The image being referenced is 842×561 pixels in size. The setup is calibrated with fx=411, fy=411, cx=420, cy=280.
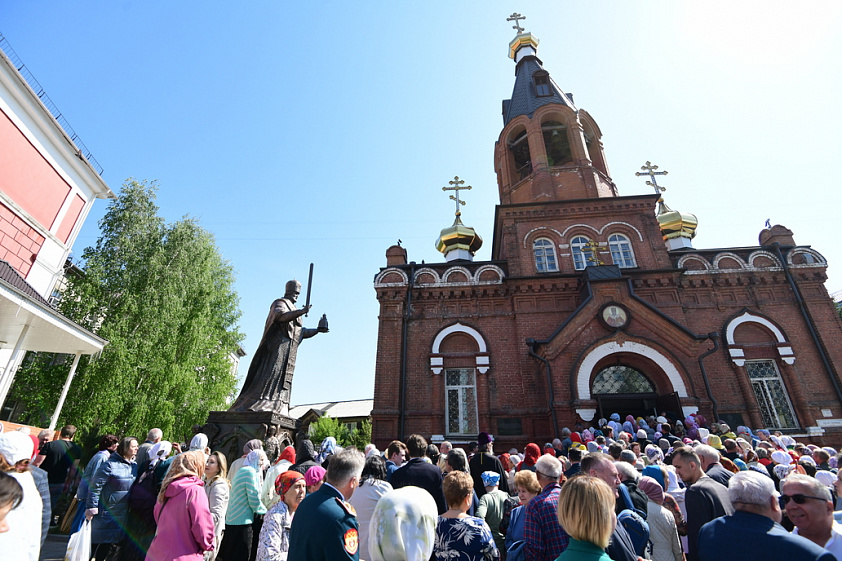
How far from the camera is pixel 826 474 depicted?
4.41m

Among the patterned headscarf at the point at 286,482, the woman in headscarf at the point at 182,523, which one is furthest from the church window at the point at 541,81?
the woman in headscarf at the point at 182,523

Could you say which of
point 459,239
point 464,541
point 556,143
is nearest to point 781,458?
point 464,541

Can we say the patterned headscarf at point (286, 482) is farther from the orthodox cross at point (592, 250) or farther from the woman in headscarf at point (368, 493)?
the orthodox cross at point (592, 250)

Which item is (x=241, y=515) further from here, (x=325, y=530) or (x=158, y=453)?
(x=325, y=530)

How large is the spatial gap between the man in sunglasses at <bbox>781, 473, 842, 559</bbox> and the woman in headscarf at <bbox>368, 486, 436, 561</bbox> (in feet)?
7.27

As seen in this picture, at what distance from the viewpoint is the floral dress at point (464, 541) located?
8.65 feet

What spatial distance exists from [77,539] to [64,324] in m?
7.58

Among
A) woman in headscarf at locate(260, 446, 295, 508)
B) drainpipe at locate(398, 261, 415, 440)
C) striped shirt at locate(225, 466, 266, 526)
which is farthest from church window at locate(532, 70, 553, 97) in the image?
striped shirt at locate(225, 466, 266, 526)

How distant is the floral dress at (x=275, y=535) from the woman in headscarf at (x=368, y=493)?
1.86 feet

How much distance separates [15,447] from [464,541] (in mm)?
3278

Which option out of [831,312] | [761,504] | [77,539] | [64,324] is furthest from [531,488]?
[831,312]

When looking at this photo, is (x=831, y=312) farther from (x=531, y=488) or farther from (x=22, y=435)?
(x=22, y=435)

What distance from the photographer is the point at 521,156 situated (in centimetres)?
2142

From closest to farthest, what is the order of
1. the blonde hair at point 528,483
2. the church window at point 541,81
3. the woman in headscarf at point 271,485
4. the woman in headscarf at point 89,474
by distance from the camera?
1. the blonde hair at point 528,483
2. the woman in headscarf at point 89,474
3. the woman in headscarf at point 271,485
4. the church window at point 541,81
